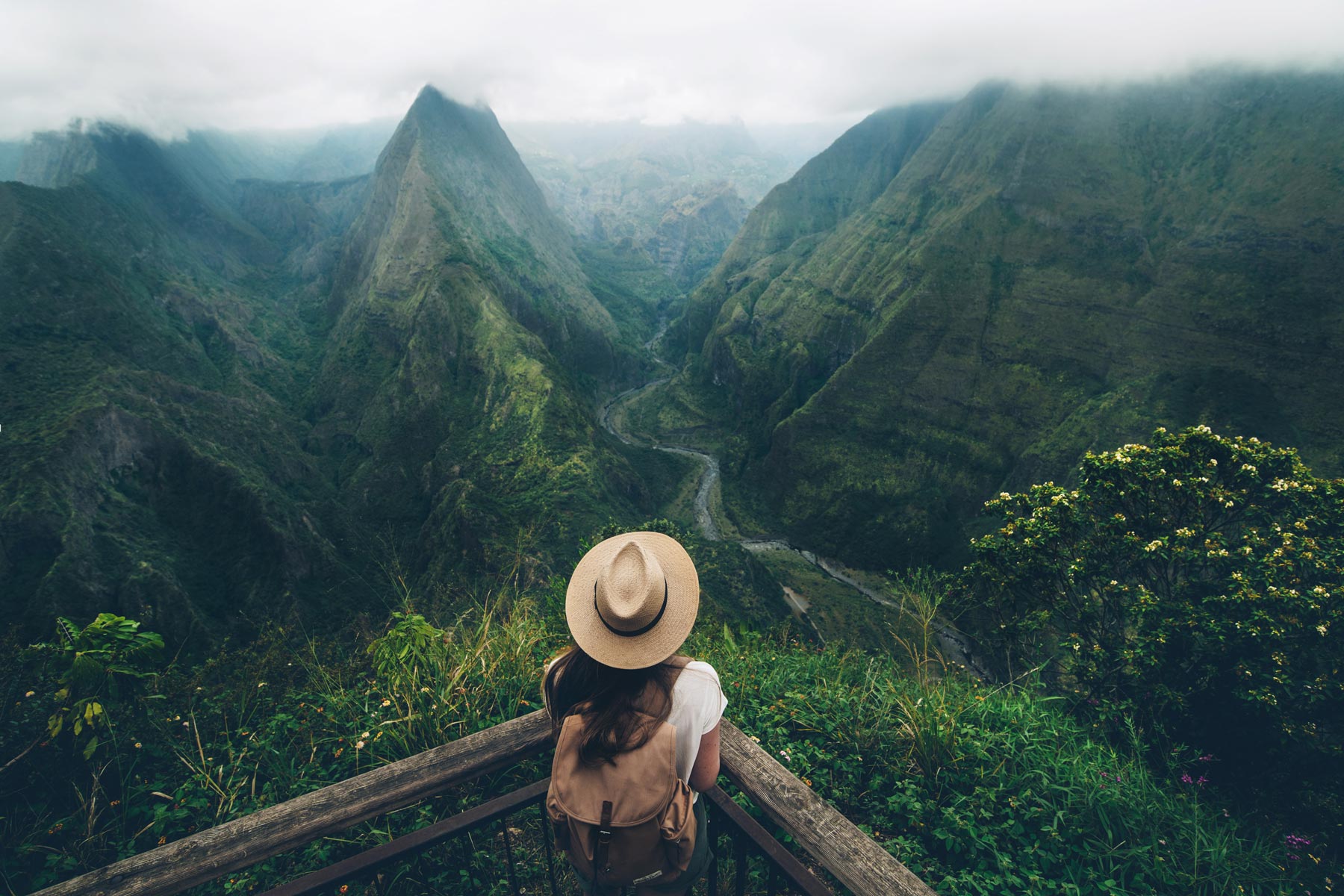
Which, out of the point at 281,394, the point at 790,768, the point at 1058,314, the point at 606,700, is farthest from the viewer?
the point at 281,394

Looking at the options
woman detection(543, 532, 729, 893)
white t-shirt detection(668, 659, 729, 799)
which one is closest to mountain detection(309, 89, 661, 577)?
woman detection(543, 532, 729, 893)

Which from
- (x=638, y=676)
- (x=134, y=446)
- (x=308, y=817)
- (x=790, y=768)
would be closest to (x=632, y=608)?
(x=638, y=676)

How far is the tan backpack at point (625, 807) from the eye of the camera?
2.99 meters

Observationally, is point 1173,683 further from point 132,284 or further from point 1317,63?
point 132,284

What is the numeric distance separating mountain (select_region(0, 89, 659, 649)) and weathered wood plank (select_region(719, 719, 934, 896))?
22.7 feet

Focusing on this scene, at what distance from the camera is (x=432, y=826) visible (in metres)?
3.67

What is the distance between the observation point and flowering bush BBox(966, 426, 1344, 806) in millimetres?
13820

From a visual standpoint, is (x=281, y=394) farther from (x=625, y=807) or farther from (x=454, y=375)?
(x=625, y=807)

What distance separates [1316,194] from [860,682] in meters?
104

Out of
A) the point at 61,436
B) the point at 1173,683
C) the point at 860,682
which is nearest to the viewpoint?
the point at 860,682

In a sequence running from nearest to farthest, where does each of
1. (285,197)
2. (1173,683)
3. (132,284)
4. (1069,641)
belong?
(1173,683), (1069,641), (132,284), (285,197)

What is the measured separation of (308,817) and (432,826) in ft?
3.25

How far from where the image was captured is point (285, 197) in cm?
18462

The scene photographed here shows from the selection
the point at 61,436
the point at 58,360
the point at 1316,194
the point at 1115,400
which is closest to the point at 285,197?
the point at 58,360
